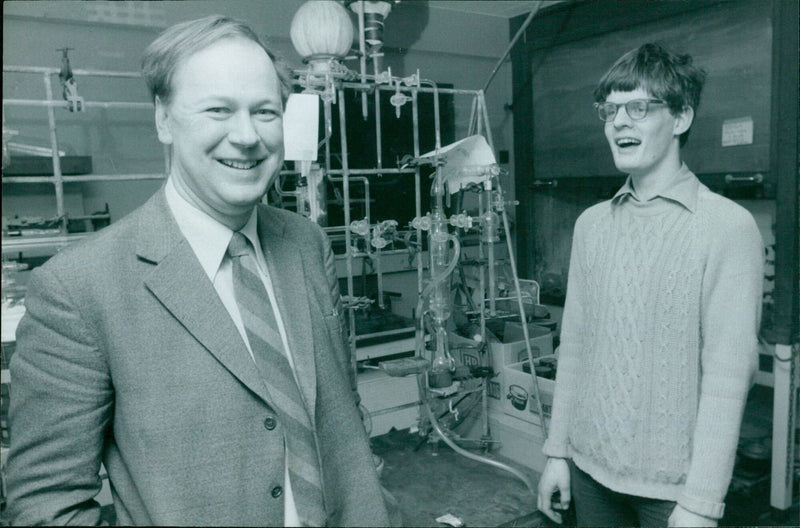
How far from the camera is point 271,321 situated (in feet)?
3.17

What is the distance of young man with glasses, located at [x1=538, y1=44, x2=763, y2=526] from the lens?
3.82ft

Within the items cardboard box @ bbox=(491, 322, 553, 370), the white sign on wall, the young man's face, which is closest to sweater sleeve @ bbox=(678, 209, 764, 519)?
the young man's face

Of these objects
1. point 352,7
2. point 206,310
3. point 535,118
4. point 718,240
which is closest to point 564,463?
point 718,240

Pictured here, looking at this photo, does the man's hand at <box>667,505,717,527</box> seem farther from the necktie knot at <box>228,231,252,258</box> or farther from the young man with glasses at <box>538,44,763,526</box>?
the necktie knot at <box>228,231,252,258</box>

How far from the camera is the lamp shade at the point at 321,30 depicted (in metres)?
2.42

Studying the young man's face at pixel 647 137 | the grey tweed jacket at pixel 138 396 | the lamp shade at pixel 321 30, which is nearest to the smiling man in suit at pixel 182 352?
the grey tweed jacket at pixel 138 396

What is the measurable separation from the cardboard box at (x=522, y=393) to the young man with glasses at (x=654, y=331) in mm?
1062

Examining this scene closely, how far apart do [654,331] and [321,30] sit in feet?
5.77

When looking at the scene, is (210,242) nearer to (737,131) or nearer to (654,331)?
(654,331)

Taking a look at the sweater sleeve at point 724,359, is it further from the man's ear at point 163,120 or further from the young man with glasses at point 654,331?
the man's ear at point 163,120

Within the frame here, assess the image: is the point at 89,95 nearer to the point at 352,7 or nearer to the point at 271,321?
the point at 352,7

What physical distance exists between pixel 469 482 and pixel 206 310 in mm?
1887

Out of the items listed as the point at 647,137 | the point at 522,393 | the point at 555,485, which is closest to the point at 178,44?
the point at 647,137

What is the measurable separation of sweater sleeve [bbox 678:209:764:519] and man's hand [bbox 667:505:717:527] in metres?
0.01
